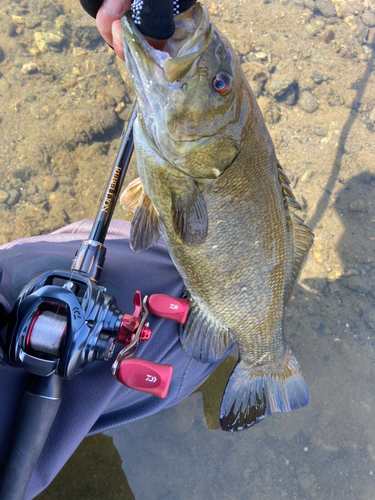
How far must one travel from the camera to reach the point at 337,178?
10.2ft

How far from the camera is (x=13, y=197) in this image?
2734 mm

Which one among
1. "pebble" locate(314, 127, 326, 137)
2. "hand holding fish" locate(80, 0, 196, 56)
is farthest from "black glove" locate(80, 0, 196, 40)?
"pebble" locate(314, 127, 326, 137)

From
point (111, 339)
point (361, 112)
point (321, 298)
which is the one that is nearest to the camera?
point (111, 339)

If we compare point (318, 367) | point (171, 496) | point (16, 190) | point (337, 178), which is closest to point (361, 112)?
point (337, 178)

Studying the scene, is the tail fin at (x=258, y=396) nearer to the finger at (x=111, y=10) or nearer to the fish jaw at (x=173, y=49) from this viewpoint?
the fish jaw at (x=173, y=49)

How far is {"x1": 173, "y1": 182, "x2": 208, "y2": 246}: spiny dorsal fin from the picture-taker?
1.25 m

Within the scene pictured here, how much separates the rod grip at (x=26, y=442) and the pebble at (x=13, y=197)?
221cm

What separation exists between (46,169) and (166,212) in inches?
80.4

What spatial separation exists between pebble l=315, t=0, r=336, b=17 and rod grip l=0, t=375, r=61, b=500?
5.40 metres

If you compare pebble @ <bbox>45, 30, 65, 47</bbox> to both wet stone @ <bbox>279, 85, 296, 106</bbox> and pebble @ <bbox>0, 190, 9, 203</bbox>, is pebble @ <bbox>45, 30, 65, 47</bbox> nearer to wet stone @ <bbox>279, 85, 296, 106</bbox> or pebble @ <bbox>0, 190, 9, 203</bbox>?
pebble @ <bbox>0, 190, 9, 203</bbox>

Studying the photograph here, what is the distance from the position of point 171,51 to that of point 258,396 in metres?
1.76

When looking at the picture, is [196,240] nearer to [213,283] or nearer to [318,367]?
[213,283]

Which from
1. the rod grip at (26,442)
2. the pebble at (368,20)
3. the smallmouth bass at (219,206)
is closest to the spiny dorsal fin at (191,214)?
the smallmouth bass at (219,206)

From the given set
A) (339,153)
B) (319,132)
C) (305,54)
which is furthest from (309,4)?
(339,153)
